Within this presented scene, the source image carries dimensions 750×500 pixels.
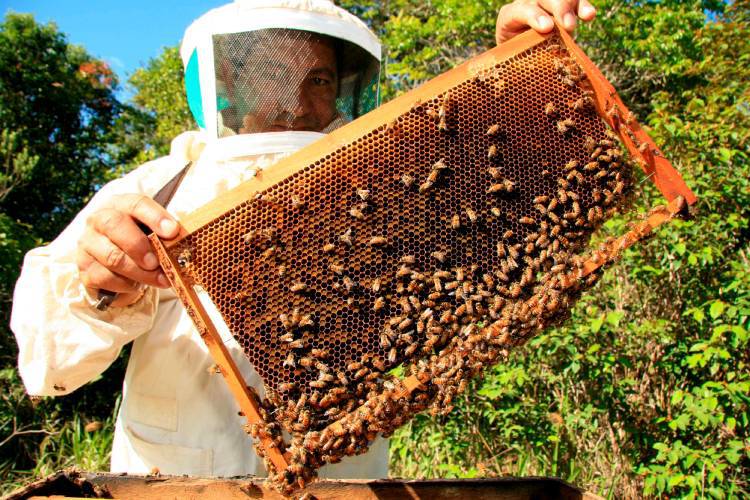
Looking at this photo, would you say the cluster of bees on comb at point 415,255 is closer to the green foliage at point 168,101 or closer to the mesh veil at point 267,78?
the mesh veil at point 267,78

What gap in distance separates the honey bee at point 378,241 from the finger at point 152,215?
72 cm

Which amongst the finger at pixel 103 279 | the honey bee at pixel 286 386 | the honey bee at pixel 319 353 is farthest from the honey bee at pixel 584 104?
the finger at pixel 103 279

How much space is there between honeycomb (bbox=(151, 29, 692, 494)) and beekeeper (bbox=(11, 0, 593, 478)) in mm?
360

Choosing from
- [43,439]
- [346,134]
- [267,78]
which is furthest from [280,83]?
[43,439]

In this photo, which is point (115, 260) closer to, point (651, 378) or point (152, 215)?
point (152, 215)

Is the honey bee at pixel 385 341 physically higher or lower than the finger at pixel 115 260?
lower

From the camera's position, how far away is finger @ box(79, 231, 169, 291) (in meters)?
2.15

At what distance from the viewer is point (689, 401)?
4.32 meters

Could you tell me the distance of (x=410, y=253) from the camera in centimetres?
224

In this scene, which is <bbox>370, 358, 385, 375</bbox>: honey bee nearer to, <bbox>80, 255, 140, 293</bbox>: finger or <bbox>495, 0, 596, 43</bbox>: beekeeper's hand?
<bbox>80, 255, 140, 293</bbox>: finger

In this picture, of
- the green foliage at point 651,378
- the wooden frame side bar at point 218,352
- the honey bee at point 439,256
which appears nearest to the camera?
the wooden frame side bar at point 218,352

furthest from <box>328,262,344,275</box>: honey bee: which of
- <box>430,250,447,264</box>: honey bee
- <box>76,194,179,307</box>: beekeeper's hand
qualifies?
<box>76,194,179,307</box>: beekeeper's hand

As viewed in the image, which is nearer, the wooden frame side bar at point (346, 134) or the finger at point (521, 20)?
the wooden frame side bar at point (346, 134)

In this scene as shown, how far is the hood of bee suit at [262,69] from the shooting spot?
294 centimetres
